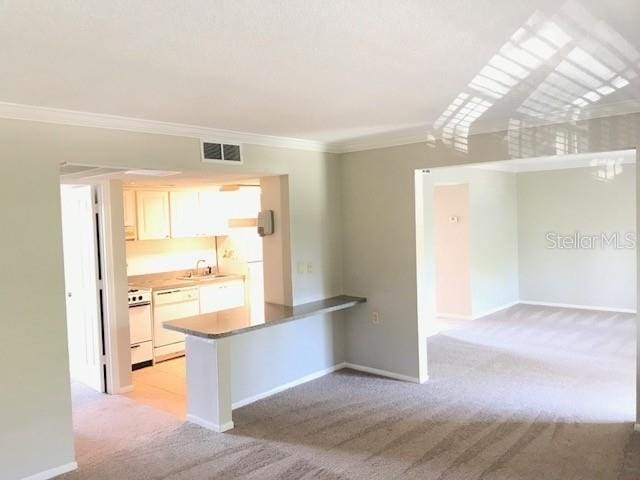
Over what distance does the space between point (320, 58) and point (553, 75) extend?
1.31 meters

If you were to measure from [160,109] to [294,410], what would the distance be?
269cm

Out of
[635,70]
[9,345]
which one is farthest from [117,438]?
[635,70]

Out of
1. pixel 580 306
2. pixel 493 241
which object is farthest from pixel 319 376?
pixel 580 306

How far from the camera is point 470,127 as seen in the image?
4.34 meters

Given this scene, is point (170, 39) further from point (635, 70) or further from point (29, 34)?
point (635, 70)

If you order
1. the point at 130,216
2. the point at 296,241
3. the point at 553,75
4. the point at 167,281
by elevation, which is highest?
the point at 553,75

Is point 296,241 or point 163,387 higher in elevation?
point 296,241

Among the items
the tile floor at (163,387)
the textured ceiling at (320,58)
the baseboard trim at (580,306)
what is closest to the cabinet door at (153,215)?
the tile floor at (163,387)

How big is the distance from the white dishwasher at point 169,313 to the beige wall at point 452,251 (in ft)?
12.8

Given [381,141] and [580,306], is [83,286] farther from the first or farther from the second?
[580,306]

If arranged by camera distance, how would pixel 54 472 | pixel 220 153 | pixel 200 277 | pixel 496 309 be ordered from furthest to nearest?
pixel 496 309 < pixel 200 277 < pixel 220 153 < pixel 54 472

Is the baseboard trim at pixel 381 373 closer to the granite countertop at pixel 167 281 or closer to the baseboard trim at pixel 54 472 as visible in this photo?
the granite countertop at pixel 167 281

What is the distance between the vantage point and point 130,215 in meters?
6.22

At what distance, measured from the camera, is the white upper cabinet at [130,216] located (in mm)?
6188
